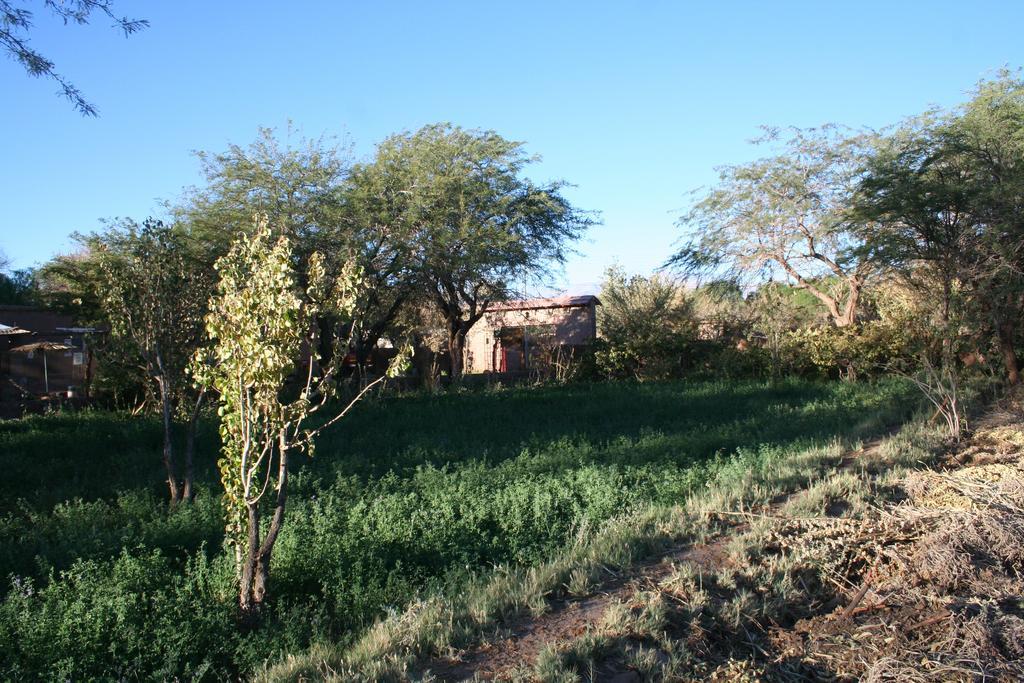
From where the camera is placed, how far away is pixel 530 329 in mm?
26062

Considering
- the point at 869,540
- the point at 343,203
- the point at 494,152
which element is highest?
Answer: the point at 494,152

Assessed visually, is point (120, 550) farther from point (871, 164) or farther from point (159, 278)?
point (871, 164)

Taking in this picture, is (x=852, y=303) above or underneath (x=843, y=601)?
above

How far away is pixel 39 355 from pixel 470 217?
1205 centimetres

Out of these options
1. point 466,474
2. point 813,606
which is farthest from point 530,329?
point 813,606

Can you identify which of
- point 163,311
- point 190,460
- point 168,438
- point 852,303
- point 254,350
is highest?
point 852,303

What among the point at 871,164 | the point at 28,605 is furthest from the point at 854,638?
the point at 871,164

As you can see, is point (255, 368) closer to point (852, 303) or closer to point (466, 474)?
point (466, 474)

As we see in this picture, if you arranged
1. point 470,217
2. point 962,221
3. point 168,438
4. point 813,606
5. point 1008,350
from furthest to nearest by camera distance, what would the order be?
point 470,217 < point 1008,350 < point 962,221 < point 168,438 < point 813,606

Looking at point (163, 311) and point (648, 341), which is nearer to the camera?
point (163, 311)

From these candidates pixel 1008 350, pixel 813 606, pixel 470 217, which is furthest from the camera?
pixel 470 217

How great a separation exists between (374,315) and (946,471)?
49.5 ft

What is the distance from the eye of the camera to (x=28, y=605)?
16.7 ft

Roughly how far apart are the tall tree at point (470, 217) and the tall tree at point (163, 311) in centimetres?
881
